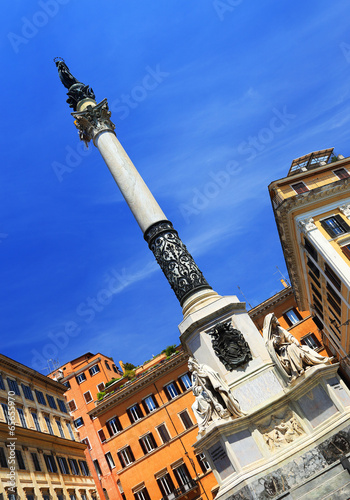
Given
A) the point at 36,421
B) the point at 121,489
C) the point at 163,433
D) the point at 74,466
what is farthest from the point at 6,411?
the point at 121,489

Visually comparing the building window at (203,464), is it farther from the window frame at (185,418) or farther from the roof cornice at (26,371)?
the roof cornice at (26,371)

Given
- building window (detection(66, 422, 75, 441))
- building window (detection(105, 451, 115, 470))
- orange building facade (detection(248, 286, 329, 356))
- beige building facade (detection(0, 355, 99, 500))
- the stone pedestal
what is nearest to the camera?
the stone pedestal

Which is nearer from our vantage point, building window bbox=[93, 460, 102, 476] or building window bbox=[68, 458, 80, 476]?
building window bbox=[68, 458, 80, 476]

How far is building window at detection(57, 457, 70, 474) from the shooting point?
132ft

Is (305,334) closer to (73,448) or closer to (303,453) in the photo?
(73,448)

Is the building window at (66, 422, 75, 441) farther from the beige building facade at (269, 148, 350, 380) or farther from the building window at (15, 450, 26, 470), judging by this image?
the beige building facade at (269, 148, 350, 380)

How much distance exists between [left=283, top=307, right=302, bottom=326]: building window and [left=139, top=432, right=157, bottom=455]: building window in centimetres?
1893

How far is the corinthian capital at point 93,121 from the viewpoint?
2111cm

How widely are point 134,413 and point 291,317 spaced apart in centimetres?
2004

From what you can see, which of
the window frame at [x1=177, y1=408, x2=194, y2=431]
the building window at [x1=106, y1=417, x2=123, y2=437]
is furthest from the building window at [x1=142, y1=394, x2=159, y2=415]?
the building window at [x1=106, y1=417, x2=123, y2=437]

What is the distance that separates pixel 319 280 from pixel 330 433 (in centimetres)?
2715

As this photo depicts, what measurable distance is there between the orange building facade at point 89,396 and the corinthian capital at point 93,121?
41686mm

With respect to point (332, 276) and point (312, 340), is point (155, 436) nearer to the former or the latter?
point (312, 340)

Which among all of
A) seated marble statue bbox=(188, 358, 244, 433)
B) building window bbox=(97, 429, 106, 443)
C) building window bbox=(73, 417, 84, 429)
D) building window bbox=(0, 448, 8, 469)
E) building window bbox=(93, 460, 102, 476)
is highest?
building window bbox=(73, 417, 84, 429)
